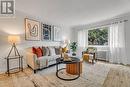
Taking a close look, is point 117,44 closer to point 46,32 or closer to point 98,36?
point 98,36

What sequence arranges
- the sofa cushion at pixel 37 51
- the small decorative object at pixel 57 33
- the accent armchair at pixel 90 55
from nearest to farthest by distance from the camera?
the sofa cushion at pixel 37 51, the accent armchair at pixel 90 55, the small decorative object at pixel 57 33

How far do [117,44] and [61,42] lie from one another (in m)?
3.08

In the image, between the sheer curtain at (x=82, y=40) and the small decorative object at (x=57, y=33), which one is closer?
the small decorative object at (x=57, y=33)

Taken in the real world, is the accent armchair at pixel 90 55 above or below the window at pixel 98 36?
below

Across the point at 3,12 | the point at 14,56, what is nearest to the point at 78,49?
the point at 14,56

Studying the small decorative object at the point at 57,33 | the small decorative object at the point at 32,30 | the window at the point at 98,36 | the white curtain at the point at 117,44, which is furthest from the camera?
the window at the point at 98,36

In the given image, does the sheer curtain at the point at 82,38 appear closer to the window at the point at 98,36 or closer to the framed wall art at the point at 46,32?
the window at the point at 98,36

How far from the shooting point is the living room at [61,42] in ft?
9.73

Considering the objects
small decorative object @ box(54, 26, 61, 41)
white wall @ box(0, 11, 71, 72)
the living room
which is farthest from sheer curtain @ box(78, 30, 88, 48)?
white wall @ box(0, 11, 71, 72)

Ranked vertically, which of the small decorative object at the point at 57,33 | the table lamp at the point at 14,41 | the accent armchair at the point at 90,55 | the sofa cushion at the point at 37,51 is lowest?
the accent armchair at the point at 90,55

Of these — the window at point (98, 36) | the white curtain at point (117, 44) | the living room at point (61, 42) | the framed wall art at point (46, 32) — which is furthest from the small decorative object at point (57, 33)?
the white curtain at point (117, 44)

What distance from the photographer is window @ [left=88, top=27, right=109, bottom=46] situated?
5.86 metres

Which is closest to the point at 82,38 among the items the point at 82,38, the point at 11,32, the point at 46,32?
the point at 82,38

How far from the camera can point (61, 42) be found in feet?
20.3
